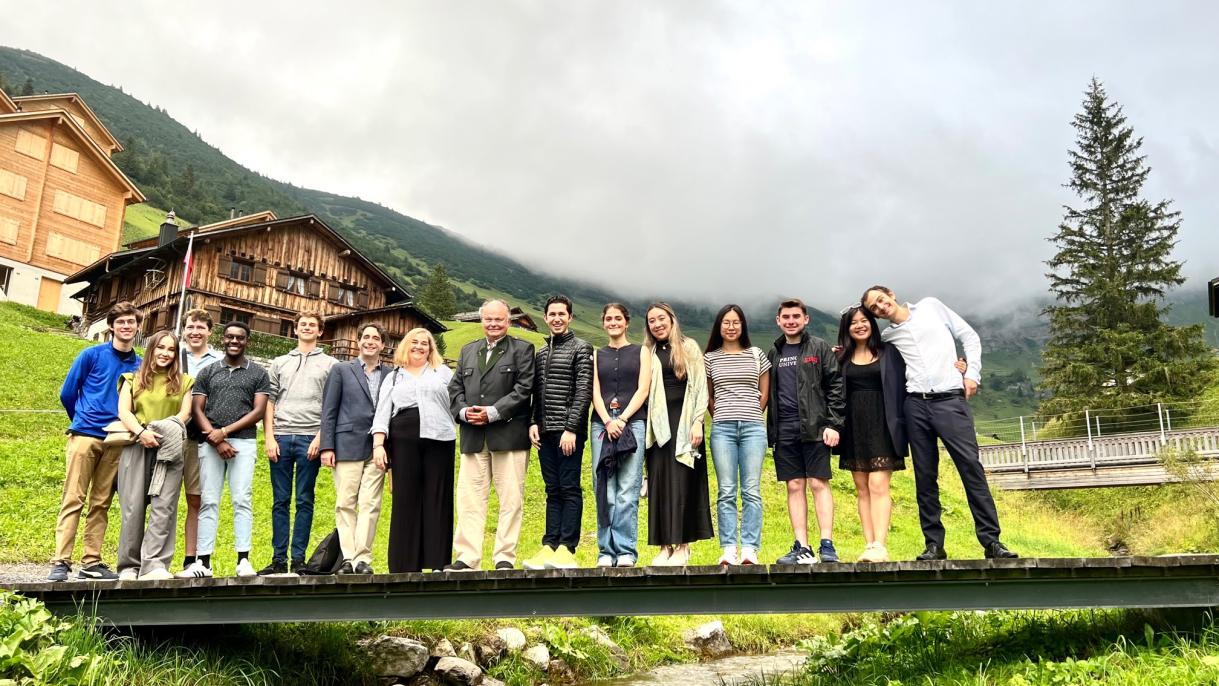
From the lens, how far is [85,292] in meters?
44.7

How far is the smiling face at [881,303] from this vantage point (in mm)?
7123

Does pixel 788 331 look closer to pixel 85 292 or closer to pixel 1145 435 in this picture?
pixel 1145 435

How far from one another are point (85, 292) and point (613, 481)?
47.3 metres

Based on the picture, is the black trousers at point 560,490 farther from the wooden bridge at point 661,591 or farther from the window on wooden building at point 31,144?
the window on wooden building at point 31,144

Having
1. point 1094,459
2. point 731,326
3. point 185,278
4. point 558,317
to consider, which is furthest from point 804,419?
point 185,278

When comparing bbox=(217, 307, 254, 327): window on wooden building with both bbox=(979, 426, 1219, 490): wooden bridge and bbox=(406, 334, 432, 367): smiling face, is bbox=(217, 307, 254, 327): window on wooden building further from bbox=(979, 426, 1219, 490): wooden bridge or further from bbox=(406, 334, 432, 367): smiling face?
bbox=(406, 334, 432, 367): smiling face

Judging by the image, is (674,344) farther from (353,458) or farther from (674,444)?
(353,458)

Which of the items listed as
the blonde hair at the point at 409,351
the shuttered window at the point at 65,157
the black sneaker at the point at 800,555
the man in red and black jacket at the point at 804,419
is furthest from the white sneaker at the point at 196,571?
the shuttered window at the point at 65,157

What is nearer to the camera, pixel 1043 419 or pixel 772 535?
pixel 772 535

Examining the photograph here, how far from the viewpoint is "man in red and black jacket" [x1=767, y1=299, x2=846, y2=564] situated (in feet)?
23.0

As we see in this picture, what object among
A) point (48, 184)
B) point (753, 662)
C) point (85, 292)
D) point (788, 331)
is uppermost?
point (48, 184)

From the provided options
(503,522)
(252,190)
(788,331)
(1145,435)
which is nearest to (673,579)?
(503,522)

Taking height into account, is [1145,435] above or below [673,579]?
above

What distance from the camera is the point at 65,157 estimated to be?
44188 millimetres
